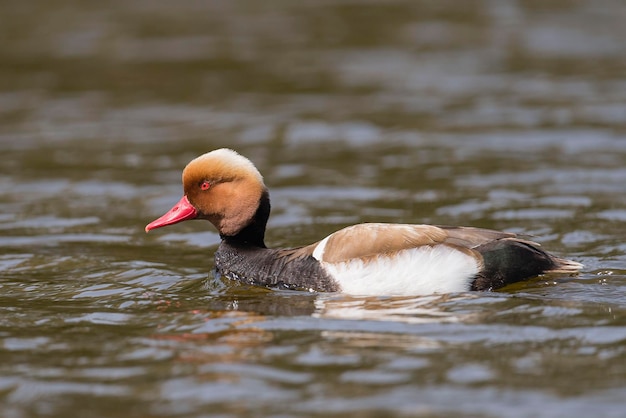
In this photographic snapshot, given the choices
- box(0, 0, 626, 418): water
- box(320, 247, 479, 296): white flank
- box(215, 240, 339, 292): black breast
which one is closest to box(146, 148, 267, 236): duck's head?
box(215, 240, 339, 292): black breast

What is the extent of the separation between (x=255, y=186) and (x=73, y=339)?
1.84m

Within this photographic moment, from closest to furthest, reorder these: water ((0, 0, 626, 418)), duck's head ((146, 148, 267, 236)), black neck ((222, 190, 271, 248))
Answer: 1. water ((0, 0, 626, 418))
2. duck's head ((146, 148, 267, 236))
3. black neck ((222, 190, 271, 248))

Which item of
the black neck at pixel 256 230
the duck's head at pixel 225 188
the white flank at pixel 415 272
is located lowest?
the white flank at pixel 415 272

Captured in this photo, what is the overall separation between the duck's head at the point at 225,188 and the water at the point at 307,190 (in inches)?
20.4

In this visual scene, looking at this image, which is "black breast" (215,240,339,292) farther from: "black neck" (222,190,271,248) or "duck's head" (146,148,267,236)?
"duck's head" (146,148,267,236)

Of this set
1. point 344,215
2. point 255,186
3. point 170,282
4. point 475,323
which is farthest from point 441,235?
point 344,215

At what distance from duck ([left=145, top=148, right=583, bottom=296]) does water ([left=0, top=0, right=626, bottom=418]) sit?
13 cm

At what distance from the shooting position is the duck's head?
25.6 ft

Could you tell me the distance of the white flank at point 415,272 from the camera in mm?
7098

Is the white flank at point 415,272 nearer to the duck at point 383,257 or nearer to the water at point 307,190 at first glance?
the duck at point 383,257

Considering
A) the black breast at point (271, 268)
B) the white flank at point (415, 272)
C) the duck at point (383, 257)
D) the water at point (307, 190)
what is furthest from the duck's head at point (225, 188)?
the white flank at point (415, 272)

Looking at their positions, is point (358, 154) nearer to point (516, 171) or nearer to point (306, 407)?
point (516, 171)

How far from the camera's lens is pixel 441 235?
7.25m

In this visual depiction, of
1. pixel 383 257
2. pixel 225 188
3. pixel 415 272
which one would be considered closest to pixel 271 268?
pixel 225 188
